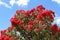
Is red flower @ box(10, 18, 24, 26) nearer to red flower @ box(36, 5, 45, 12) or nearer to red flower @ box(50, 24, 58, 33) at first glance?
red flower @ box(36, 5, 45, 12)

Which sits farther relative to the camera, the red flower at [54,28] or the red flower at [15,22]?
the red flower at [15,22]

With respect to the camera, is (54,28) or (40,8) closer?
(54,28)

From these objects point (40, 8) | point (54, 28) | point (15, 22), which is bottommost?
point (54, 28)

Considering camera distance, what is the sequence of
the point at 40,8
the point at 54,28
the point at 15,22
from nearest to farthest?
the point at 54,28 → the point at 15,22 → the point at 40,8

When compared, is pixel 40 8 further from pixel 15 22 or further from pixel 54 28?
pixel 54 28

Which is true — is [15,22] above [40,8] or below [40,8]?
below

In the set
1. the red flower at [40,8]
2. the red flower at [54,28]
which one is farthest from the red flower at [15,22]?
the red flower at [54,28]

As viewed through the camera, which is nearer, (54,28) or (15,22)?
(54,28)

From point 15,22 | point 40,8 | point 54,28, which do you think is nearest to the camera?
point 54,28

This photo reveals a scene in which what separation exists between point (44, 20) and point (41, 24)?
0.54 m

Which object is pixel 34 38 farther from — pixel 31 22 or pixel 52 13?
pixel 52 13

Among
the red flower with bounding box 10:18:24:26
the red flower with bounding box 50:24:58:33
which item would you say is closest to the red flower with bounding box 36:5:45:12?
the red flower with bounding box 10:18:24:26

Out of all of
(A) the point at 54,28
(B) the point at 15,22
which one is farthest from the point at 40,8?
(A) the point at 54,28

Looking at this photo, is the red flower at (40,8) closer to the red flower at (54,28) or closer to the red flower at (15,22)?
the red flower at (15,22)
